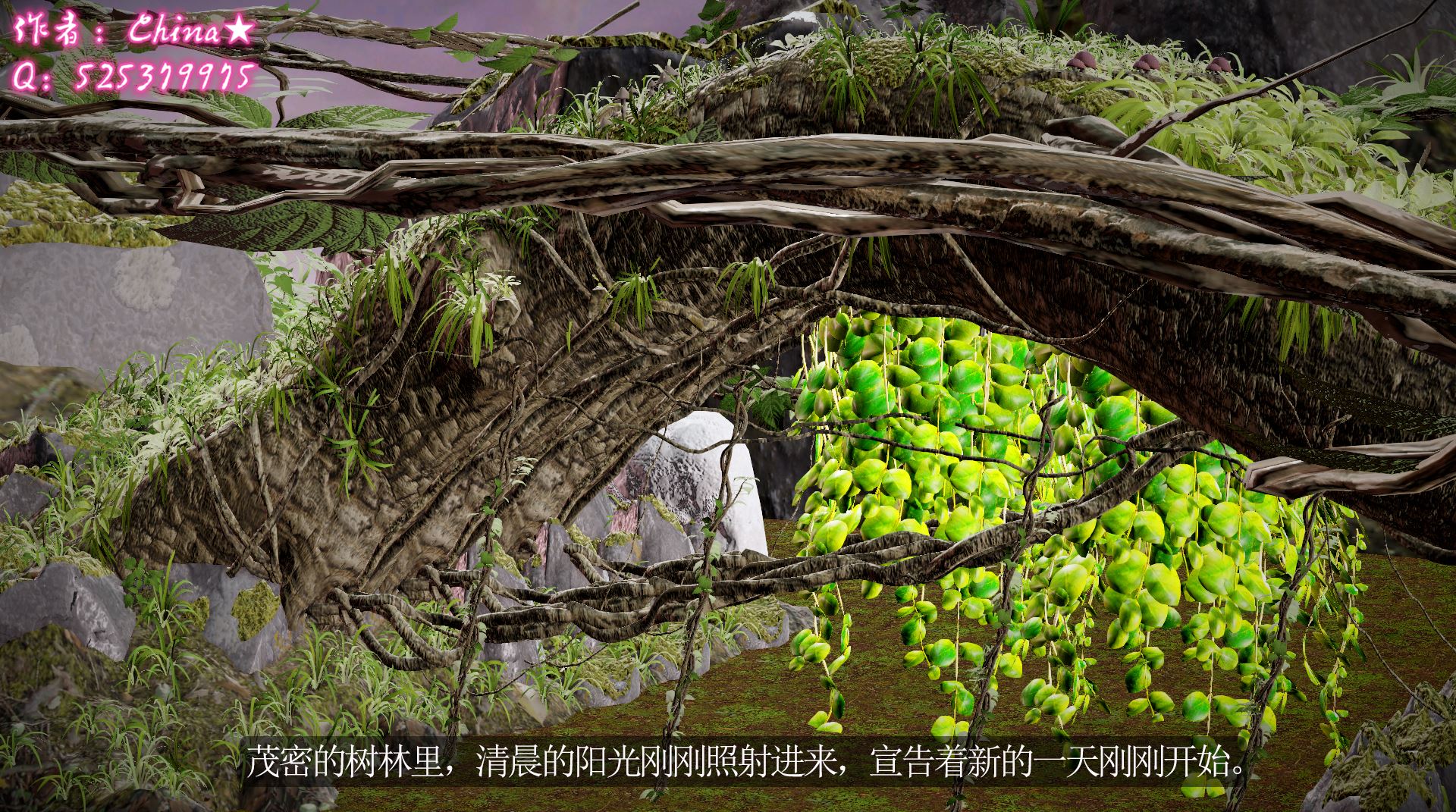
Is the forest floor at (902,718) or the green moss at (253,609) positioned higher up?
the green moss at (253,609)

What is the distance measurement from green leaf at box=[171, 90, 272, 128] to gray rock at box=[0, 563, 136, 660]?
4.44ft

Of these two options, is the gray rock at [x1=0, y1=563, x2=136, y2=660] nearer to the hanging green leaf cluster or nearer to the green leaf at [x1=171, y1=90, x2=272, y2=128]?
the green leaf at [x1=171, y1=90, x2=272, y2=128]

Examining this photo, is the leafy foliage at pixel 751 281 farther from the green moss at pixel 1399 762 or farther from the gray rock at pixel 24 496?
the gray rock at pixel 24 496

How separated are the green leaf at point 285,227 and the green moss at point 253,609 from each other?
3.75 feet

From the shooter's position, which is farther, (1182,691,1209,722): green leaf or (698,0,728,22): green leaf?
(1182,691,1209,722): green leaf

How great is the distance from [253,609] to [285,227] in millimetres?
1312

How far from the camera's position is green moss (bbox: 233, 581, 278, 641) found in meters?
2.18

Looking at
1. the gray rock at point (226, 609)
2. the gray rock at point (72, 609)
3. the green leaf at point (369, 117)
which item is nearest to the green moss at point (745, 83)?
the green leaf at point (369, 117)

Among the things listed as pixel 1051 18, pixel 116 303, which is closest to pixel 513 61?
pixel 1051 18

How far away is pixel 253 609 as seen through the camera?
7.20 feet

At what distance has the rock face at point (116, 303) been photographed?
301 cm

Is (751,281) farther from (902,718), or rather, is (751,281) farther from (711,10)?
(902,718)

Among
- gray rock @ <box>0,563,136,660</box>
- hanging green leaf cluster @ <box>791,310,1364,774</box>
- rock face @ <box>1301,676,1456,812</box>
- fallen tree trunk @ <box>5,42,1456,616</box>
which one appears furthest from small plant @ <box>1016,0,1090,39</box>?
gray rock @ <box>0,563,136,660</box>

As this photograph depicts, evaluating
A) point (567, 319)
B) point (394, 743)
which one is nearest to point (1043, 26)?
point (567, 319)
